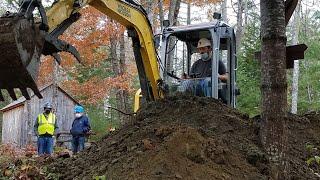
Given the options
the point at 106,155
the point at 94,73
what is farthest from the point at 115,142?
the point at 94,73

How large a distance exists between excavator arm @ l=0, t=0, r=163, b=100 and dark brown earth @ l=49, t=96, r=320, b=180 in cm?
75

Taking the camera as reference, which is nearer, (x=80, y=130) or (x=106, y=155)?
(x=106, y=155)

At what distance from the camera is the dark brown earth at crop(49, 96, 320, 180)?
5.38 meters

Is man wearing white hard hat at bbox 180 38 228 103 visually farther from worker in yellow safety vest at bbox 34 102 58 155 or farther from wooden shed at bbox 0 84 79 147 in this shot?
wooden shed at bbox 0 84 79 147

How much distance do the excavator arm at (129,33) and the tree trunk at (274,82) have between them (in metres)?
2.53

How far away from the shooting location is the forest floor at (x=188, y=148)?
5387 mm

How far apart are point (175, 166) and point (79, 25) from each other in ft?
61.4

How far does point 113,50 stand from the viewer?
25250 millimetres

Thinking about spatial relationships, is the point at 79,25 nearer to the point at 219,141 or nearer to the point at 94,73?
the point at 94,73

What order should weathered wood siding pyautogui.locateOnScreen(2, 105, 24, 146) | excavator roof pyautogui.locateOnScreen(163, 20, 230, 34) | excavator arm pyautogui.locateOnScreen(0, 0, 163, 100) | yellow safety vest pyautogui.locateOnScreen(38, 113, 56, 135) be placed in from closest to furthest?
excavator arm pyautogui.locateOnScreen(0, 0, 163, 100) → excavator roof pyautogui.locateOnScreen(163, 20, 230, 34) → yellow safety vest pyautogui.locateOnScreen(38, 113, 56, 135) → weathered wood siding pyautogui.locateOnScreen(2, 105, 24, 146)

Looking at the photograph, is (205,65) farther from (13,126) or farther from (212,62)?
(13,126)

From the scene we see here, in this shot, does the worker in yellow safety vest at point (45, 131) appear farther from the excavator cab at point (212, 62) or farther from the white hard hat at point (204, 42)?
the white hard hat at point (204, 42)

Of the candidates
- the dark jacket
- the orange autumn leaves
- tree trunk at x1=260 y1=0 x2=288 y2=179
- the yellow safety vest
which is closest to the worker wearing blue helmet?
the dark jacket

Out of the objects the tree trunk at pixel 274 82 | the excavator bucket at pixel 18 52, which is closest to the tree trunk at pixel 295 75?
the tree trunk at pixel 274 82
